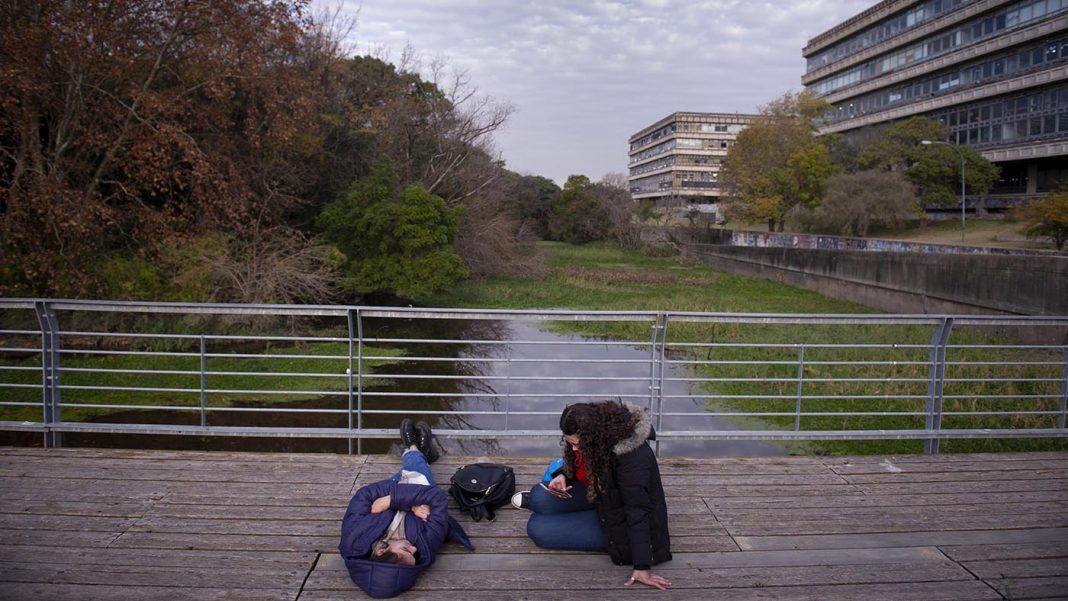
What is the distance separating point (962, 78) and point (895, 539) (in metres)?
56.1

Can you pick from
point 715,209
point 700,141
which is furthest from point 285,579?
point 700,141

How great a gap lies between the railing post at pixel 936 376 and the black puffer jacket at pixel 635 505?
292 centimetres

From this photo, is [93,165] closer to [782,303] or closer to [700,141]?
[782,303]

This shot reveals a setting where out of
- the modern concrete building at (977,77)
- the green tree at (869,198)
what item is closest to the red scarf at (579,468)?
the green tree at (869,198)

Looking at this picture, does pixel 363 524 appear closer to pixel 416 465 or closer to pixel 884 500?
pixel 416 465

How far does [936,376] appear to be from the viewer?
562cm

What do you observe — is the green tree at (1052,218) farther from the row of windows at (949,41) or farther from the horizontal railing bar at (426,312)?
the horizontal railing bar at (426,312)

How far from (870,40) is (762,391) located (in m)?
59.4

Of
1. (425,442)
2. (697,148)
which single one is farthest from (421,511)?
(697,148)

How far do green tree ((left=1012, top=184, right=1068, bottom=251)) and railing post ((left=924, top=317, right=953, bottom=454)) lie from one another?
26.1 metres

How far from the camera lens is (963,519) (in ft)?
14.5

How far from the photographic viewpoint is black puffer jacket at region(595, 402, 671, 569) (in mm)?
3504

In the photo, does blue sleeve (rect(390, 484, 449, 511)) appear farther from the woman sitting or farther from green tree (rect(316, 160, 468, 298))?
green tree (rect(316, 160, 468, 298))

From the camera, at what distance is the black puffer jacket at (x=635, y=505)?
3.50 metres
